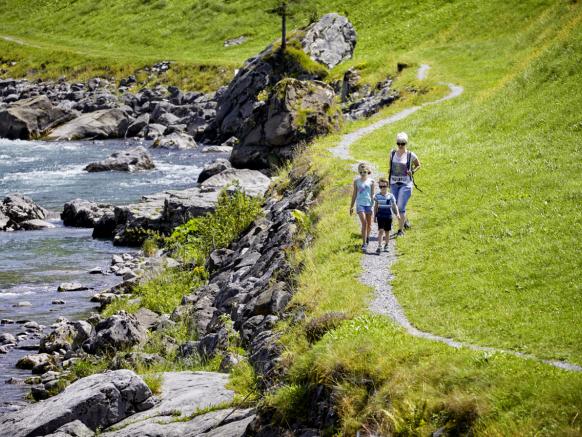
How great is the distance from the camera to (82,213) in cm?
4478

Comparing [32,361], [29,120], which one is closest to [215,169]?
[32,361]

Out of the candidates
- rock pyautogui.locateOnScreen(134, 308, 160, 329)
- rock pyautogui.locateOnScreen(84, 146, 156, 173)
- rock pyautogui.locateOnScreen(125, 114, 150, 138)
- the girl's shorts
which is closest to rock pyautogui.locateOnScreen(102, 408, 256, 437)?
the girl's shorts

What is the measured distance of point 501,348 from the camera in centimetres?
1472

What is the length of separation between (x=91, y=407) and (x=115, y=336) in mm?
6966

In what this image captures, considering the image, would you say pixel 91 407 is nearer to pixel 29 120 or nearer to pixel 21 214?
pixel 21 214

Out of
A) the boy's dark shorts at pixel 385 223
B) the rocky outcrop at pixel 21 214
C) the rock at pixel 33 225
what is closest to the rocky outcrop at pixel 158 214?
the rock at pixel 33 225

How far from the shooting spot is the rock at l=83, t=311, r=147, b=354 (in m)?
24.8

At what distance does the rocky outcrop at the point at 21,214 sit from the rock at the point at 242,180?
924 centimetres

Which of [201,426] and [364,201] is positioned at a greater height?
[364,201]

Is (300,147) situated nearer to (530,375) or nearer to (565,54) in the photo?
(565,54)

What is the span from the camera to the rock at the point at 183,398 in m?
17.5

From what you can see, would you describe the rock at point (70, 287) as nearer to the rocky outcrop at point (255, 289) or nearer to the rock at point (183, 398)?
the rocky outcrop at point (255, 289)

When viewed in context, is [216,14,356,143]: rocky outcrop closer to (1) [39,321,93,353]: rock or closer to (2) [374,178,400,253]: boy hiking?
(1) [39,321,93,353]: rock

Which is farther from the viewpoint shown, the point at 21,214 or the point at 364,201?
the point at 21,214
